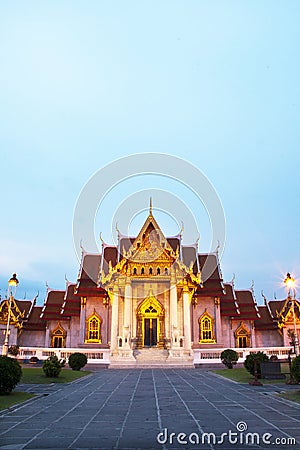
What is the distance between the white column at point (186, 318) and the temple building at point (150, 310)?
0.25ft

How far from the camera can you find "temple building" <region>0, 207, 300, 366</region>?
33906 millimetres

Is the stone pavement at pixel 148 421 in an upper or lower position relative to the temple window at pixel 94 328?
lower

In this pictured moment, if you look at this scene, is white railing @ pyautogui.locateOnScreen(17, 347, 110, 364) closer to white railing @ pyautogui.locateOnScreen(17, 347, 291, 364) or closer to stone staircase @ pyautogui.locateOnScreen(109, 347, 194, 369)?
white railing @ pyautogui.locateOnScreen(17, 347, 291, 364)

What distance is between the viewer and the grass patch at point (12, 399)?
1001 cm

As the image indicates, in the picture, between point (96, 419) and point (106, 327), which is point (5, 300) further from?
point (96, 419)

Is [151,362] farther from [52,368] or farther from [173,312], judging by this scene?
[52,368]

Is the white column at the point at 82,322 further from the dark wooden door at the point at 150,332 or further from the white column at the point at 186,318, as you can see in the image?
the white column at the point at 186,318

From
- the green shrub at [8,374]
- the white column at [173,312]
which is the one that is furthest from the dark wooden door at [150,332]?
the green shrub at [8,374]

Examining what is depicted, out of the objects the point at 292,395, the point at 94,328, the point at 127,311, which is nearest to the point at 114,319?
the point at 127,311

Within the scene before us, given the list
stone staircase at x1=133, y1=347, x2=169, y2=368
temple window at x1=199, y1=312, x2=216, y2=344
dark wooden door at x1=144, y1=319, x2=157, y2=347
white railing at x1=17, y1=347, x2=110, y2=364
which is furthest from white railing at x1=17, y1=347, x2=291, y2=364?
temple window at x1=199, y1=312, x2=216, y2=344

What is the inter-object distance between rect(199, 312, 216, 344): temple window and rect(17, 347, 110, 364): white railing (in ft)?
31.7

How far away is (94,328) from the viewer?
36531 mm

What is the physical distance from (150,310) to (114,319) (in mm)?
3243

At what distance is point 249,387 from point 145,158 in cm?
1305
